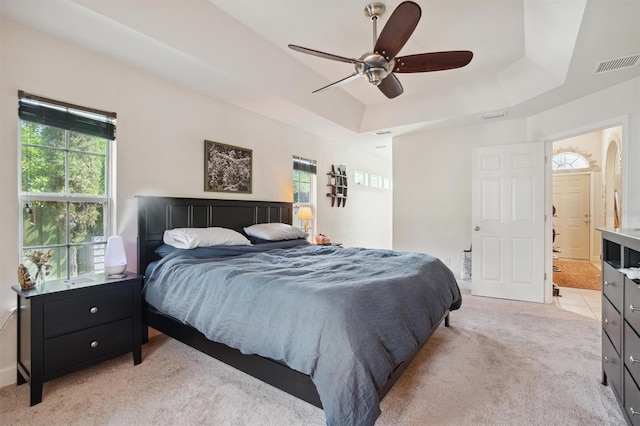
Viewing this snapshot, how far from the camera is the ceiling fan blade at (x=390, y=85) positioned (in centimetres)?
252

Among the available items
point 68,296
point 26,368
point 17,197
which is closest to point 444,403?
point 68,296

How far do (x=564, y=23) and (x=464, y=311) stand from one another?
2873 mm

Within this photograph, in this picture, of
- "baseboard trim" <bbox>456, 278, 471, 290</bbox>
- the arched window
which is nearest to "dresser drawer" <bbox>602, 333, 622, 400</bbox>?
"baseboard trim" <bbox>456, 278, 471, 290</bbox>

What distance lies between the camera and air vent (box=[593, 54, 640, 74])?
8.26 feet

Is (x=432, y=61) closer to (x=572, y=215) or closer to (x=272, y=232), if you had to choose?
(x=272, y=232)

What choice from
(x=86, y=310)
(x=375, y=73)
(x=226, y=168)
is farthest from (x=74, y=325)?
(x=375, y=73)

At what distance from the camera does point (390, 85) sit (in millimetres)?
2637

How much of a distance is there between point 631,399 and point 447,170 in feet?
12.3

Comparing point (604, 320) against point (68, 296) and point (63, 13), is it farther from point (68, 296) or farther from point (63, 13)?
point (63, 13)

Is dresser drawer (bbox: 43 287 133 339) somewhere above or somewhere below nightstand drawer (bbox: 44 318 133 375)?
above

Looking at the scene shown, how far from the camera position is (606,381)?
2.05 metres

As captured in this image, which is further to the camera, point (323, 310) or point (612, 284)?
point (612, 284)

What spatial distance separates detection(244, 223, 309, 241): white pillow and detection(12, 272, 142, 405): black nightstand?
140 centimetres

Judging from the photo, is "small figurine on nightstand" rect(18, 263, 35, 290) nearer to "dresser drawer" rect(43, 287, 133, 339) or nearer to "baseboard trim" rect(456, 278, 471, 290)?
"dresser drawer" rect(43, 287, 133, 339)
